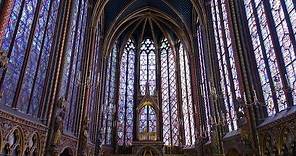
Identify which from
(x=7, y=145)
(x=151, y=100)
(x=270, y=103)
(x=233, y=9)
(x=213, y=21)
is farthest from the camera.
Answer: (x=151, y=100)

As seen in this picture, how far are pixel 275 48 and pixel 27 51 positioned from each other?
10.4 m

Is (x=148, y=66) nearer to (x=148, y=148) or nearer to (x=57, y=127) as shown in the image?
(x=148, y=148)

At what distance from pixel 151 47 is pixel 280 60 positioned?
2201 cm

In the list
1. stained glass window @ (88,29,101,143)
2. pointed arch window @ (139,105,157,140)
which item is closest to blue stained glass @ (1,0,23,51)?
stained glass window @ (88,29,101,143)

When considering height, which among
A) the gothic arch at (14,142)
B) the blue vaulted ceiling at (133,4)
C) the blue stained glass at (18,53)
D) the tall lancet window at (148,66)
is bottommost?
the gothic arch at (14,142)

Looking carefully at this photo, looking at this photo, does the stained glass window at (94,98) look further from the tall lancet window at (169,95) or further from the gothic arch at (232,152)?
the gothic arch at (232,152)

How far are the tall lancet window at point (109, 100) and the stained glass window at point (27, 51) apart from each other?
12603 mm

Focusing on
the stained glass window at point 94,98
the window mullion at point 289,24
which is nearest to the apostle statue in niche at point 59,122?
the stained glass window at point 94,98

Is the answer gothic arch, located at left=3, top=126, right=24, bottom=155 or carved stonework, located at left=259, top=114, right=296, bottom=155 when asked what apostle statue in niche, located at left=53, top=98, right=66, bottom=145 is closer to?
gothic arch, located at left=3, top=126, right=24, bottom=155

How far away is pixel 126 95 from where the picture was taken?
2850cm

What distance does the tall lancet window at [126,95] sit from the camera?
2622 centimetres

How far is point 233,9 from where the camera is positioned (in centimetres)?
1452

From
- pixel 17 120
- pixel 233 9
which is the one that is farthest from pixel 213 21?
pixel 17 120

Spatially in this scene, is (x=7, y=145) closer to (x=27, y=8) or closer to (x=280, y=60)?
(x=27, y=8)
